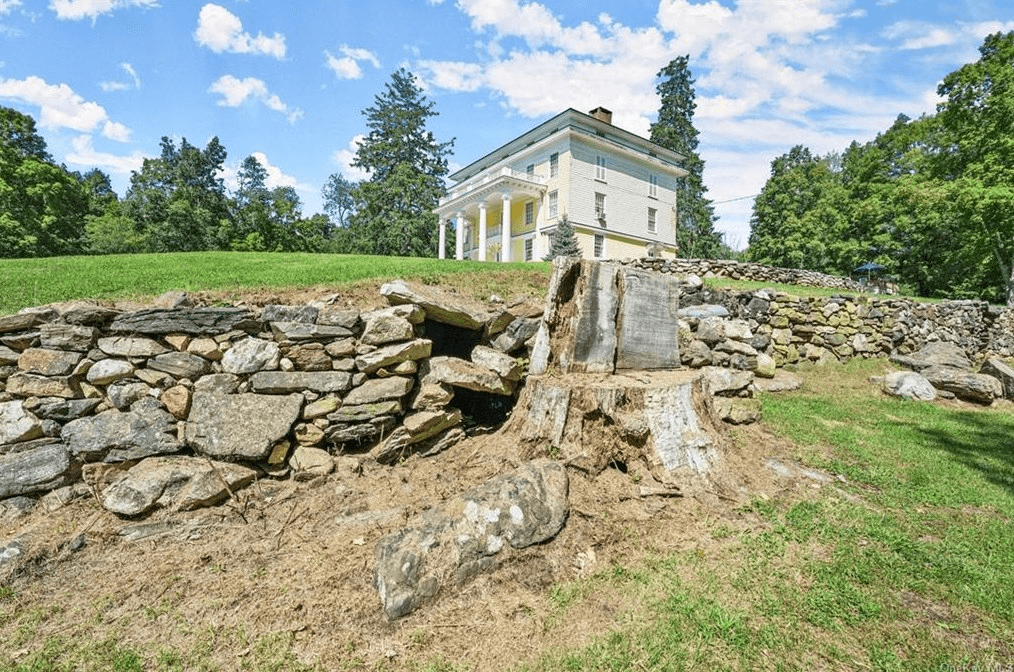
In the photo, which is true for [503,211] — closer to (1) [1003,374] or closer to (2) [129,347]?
(1) [1003,374]

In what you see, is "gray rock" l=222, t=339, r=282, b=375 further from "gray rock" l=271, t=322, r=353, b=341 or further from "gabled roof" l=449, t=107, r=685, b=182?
"gabled roof" l=449, t=107, r=685, b=182

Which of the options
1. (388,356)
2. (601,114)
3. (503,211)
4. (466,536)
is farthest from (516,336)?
(601,114)

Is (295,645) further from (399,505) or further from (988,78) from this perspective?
(988,78)

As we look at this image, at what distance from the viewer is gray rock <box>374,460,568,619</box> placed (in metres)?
2.58

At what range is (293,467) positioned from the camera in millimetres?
4016

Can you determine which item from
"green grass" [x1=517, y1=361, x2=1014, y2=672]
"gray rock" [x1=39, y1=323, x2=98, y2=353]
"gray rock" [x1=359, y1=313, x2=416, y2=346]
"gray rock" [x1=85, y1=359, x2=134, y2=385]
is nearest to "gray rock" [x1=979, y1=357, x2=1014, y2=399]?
"green grass" [x1=517, y1=361, x2=1014, y2=672]

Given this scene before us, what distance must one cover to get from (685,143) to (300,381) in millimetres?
42646

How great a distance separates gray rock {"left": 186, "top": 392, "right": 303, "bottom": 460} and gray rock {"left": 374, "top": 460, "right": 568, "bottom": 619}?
1842mm

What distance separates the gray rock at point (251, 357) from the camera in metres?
4.16

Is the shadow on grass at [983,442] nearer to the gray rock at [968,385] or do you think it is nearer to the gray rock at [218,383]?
the gray rock at [968,385]

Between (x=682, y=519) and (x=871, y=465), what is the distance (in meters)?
2.77

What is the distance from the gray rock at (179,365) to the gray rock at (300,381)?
1.59 feet

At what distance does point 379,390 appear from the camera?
437cm

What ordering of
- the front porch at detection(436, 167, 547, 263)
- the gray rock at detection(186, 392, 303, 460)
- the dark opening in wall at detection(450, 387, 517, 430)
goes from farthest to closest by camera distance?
the front porch at detection(436, 167, 547, 263) < the dark opening in wall at detection(450, 387, 517, 430) < the gray rock at detection(186, 392, 303, 460)
